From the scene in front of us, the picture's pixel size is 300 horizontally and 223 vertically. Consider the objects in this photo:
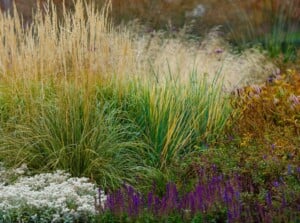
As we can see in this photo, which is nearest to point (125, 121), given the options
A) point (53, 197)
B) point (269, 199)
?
point (53, 197)

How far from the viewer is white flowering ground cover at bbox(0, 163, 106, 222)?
5016 mm

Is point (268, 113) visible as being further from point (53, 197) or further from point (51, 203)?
point (51, 203)

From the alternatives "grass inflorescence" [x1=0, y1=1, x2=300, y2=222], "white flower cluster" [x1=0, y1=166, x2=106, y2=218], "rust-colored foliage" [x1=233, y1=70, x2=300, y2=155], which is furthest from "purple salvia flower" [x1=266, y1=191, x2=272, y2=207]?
A: "rust-colored foliage" [x1=233, y1=70, x2=300, y2=155]

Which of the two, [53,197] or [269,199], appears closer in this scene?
[269,199]

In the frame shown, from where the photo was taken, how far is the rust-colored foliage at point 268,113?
21.3ft

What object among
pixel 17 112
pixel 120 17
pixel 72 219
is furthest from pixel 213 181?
pixel 120 17

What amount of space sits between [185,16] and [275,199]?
1097cm

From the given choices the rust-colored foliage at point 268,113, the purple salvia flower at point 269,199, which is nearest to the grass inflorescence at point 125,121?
the rust-colored foliage at point 268,113

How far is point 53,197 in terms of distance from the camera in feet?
17.0

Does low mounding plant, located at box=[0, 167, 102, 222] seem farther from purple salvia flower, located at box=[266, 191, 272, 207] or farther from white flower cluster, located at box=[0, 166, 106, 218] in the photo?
purple salvia flower, located at box=[266, 191, 272, 207]

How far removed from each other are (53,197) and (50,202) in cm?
12

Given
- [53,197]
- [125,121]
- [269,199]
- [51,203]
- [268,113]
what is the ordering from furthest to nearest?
[268,113] → [125,121] → [53,197] → [51,203] → [269,199]

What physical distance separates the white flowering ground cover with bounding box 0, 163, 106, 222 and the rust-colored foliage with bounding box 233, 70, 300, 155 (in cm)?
165

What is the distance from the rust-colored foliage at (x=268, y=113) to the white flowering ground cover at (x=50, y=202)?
5.41 ft
